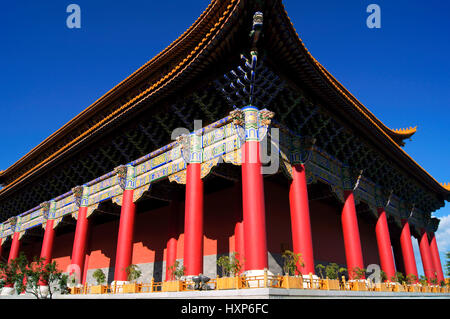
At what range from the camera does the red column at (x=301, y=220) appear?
10.6 meters

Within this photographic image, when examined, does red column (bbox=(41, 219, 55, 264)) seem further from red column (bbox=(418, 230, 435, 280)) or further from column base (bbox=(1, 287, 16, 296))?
red column (bbox=(418, 230, 435, 280))

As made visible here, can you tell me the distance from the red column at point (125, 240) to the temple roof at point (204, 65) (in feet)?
10.9

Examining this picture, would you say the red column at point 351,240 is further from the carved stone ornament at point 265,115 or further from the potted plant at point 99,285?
the potted plant at point 99,285

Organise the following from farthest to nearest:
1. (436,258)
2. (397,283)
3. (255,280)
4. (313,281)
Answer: (436,258) → (397,283) → (313,281) → (255,280)

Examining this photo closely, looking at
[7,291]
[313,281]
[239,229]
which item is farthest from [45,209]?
[313,281]

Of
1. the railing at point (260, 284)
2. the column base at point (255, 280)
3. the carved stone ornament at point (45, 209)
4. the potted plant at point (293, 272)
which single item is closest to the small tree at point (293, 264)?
the potted plant at point (293, 272)

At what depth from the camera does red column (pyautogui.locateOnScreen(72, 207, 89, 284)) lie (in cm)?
1537

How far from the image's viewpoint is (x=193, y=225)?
10.5 metres

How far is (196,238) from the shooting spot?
10.3 m

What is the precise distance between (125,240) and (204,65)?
7228 mm

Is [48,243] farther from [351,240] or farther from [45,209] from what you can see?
[351,240]
